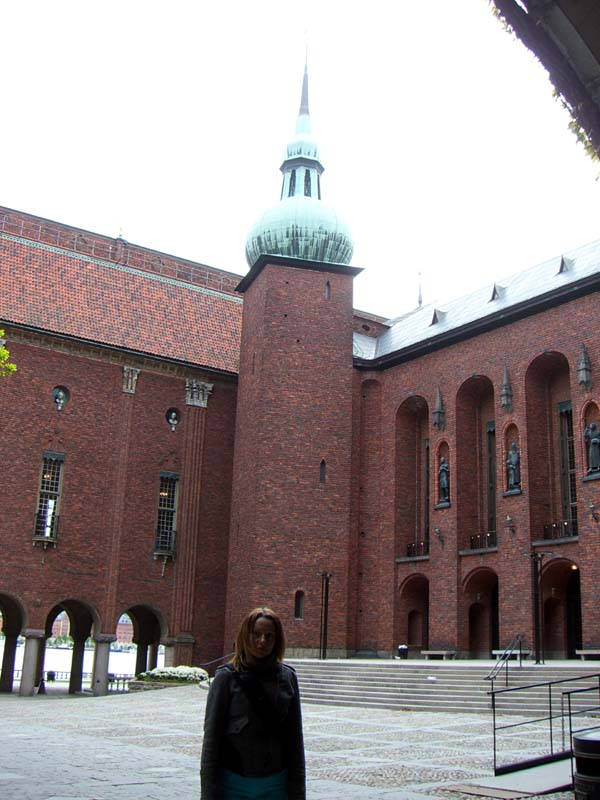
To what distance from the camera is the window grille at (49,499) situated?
30.1 m

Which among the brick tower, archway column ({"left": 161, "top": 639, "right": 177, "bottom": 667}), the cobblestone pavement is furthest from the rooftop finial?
the cobblestone pavement

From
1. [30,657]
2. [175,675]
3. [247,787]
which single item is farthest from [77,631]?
[247,787]

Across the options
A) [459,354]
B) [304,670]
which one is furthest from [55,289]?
[304,670]

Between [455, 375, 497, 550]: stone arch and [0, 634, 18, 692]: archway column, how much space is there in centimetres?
1643

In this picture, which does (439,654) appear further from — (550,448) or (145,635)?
(145,635)

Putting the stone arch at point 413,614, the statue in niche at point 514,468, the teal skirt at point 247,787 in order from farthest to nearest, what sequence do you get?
the stone arch at point 413,614
the statue in niche at point 514,468
the teal skirt at point 247,787

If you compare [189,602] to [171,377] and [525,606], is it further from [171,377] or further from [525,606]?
[525,606]

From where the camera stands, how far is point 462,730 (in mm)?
15609

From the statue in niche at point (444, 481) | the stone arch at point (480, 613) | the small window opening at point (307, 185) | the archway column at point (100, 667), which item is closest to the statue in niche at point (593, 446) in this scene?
the stone arch at point (480, 613)

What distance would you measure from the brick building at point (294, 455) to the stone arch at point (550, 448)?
0.06 m

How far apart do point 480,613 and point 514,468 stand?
4901mm

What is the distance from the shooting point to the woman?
13.8 ft

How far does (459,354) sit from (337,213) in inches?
295

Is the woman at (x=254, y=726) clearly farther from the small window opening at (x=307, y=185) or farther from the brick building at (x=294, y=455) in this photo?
the small window opening at (x=307, y=185)
